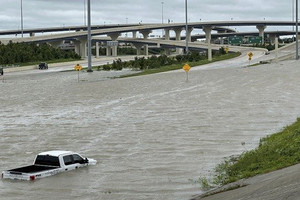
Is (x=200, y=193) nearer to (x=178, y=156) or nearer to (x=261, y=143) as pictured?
(x=178, y=156)

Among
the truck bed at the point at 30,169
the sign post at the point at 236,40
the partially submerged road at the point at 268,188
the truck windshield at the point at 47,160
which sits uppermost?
the sign post at the point at 236,40

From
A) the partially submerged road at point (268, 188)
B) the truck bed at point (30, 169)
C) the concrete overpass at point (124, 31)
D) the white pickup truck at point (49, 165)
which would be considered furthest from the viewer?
the concrete overpass at point (124, 31)

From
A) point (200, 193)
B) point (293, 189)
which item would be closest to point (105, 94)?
point (200, 193)

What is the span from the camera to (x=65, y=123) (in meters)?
28.1

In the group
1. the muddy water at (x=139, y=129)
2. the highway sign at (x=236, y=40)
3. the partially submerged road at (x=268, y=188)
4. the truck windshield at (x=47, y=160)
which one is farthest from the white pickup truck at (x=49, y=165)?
the highway sign at (x=236, y=40)

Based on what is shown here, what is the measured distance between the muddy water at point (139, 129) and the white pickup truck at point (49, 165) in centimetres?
27

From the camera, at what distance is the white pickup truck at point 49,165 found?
16.8 metres

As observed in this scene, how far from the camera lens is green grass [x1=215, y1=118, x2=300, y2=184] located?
14.9 m

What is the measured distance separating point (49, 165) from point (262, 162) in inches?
227

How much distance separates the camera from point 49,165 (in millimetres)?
17672

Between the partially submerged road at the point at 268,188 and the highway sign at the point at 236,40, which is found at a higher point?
the highway sign at the point at 236,40

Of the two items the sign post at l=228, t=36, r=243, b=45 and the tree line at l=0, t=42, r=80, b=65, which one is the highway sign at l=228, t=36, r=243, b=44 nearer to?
the sign post at l=228, t=36, r=243, b=45

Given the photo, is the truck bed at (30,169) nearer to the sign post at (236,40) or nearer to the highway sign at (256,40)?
the sign post at (236,40)

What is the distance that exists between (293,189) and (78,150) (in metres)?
10.7
